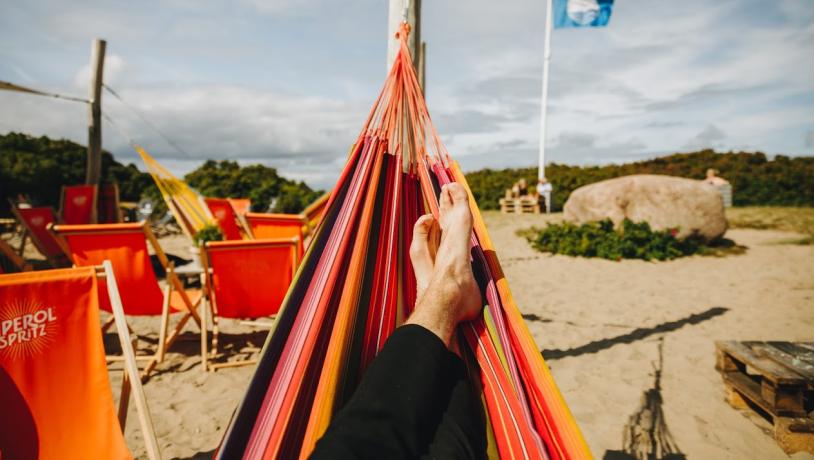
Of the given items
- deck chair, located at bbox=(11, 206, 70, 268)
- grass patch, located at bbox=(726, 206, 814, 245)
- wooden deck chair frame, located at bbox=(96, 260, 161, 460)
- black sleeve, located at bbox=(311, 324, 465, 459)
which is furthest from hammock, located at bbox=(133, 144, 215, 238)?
grass patch, located at bbox=(726, 206, 814, 245)

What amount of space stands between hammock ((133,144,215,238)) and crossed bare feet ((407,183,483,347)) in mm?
3761

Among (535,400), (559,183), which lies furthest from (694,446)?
(559,183)

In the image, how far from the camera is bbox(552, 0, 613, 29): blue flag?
30.2 feet

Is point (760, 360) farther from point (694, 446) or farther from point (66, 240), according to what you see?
point (66, 240)

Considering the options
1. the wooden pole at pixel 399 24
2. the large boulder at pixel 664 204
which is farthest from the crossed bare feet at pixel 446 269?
the large boulder at pixel 664 204

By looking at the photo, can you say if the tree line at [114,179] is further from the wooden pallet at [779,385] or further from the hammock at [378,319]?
the wooden pallet at [779,385]

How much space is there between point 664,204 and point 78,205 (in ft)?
28.2

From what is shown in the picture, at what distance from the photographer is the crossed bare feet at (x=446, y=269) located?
47.3 inches

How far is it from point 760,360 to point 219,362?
3.06 metres

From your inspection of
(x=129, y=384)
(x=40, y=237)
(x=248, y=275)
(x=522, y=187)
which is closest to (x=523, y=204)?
(x=522, y=187)

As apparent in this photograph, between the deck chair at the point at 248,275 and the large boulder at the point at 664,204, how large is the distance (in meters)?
6.26

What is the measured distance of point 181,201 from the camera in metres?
5.28

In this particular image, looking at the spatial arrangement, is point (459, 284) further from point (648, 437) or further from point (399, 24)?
point (648, 437)

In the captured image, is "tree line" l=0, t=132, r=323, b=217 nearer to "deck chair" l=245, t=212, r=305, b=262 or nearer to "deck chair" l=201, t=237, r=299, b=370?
"deck chair" l=245, t=212, r=305, b=262
